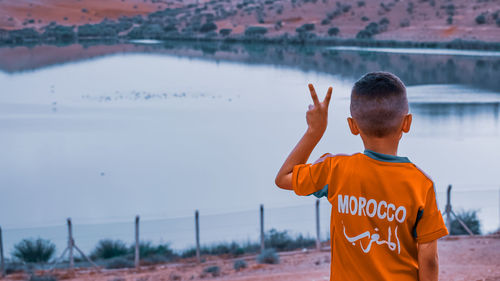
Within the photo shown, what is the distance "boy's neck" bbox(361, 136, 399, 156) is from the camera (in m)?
1.82

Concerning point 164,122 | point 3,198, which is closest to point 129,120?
point 164,122

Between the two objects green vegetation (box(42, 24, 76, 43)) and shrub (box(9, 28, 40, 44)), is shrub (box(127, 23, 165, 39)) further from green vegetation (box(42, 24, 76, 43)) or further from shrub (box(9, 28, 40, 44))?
shrub (box(9, 28, 40, 44))

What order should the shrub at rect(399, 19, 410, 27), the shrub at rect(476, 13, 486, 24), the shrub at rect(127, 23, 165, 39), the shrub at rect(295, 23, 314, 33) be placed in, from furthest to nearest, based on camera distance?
the shrub at rect(127, 23, 165, 39)
the shrub at rect(295, 23, 314, 33)
the shrub at rect(399, 19, 410, 27)
the shrub at rect(476, 13, 486, 24)

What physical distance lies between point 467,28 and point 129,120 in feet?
77.3

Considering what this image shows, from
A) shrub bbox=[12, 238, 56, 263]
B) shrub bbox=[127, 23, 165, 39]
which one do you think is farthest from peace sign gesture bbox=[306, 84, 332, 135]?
shrub bbox=[127, 23, 165, 39]

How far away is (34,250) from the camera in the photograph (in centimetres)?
1217

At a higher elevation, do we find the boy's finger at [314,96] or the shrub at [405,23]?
the shrub at [405,23]

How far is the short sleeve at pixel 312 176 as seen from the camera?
1878 millimetres

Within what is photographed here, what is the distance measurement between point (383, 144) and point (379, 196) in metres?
0.14

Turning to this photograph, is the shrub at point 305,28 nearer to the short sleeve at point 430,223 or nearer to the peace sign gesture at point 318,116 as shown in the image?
the peace sign gesture at point 318,116

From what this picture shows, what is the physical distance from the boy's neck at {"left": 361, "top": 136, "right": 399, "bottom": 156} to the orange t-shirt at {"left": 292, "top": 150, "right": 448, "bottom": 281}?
0.02m

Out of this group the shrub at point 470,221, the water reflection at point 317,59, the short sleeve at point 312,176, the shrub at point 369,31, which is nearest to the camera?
the short sleeve at point 312,176

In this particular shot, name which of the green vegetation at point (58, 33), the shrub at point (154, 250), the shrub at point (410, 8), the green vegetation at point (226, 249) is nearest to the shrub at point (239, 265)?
the green vegetation at point (226, 249)

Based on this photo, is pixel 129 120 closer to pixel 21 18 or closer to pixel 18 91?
pixel 18 91
